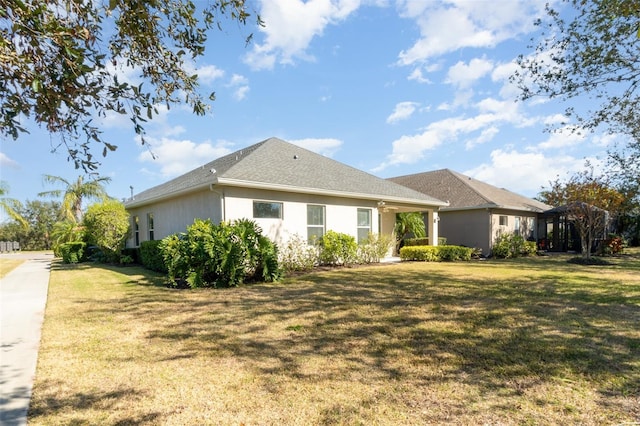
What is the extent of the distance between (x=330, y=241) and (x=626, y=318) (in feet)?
28.8

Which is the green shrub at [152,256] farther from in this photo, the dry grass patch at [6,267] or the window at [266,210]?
the dry grass patch at [6,267]

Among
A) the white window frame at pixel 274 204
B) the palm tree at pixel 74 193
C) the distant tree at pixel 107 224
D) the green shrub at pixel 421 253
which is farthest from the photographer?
the palm tree at pixel 74 193

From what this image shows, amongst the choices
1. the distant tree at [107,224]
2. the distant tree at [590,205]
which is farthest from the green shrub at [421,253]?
the distant tree at [107,224]

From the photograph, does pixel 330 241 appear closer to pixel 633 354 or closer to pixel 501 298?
pixel 501 298

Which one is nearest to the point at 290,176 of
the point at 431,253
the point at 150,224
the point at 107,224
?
the point at 431,253

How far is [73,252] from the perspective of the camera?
58.7 feet

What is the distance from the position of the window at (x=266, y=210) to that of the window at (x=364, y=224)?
422cm

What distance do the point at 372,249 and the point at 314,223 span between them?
3073 mm

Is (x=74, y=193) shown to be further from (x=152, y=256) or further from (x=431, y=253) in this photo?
(x=431, y=253)

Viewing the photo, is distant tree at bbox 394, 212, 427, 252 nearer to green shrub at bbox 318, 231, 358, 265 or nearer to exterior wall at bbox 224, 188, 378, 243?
exterior wall at bbox 224, 188, 378, 243

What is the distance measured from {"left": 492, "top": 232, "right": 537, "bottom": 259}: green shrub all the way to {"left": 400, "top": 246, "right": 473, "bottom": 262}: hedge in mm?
3129

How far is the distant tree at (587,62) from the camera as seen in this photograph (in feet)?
26.7

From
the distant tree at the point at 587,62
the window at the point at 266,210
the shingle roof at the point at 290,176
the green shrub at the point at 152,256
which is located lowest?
the green shrub at the point at 152,256

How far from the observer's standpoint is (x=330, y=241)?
1307 cm
